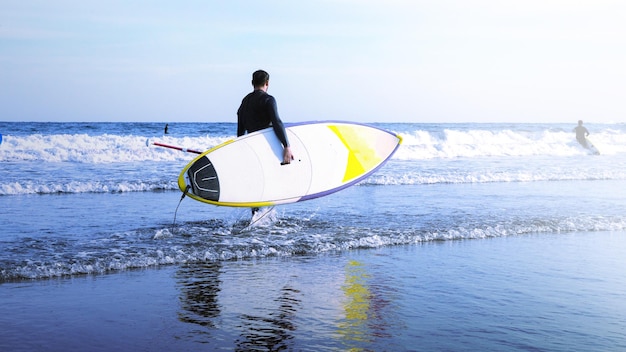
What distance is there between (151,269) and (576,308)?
357cm

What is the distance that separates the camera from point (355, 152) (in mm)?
9039

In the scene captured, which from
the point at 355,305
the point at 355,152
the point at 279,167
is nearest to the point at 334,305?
the point at 355,305

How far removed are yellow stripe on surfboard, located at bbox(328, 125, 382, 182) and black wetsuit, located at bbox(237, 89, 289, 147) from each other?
1.25 meters

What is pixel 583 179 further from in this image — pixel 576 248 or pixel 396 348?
pixel 396 348

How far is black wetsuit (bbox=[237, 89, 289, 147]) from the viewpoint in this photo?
7.66 metres

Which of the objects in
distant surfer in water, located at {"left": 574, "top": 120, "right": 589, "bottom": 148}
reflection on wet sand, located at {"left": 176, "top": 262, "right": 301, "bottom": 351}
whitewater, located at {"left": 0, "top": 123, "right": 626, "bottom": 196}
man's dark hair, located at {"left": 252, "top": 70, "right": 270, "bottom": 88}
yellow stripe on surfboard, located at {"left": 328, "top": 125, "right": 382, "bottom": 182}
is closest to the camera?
reflection on wet sand, located at {"left": 176, "top": 262, "right": 301, "bottom": 351}

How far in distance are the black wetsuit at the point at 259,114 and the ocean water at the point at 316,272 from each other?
121 cm

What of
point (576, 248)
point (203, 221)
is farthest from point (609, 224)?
point (203, 221)

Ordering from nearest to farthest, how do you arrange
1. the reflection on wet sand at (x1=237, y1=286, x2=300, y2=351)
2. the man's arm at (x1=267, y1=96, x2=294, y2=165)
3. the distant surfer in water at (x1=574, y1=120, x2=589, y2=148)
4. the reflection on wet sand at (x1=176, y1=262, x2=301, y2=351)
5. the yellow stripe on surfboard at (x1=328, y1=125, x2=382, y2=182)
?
the reflection on wet sand at (x1=237, y1=286, x2=300, y2=351), the reflection on wet sand at (x1=176, y1=262, x2=301, y2=351), the man's arm at (x1=267, y1=96, x2=294, y2=165), the yellow stripe on surfboard at (x1=328, y1=125, x2=382, y2=182), the distant surfer in water at (x1=574, y1=120, x2=589, y2=148)

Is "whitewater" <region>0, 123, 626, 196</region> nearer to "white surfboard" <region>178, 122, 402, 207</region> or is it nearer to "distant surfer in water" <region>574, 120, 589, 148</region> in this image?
"distant surfer in water" <region>574, 120, 589, 148</region>

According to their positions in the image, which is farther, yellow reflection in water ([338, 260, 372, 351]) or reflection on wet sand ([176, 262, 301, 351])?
yellow reflection in water ([338, 260, 372, 351])

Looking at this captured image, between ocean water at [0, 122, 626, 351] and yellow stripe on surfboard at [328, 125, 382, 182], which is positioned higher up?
yellow stripe on surfboard at [328, 125, 382, 182]

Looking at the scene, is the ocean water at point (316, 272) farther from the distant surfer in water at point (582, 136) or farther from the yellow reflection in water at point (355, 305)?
the distant surfer in water at point (582, 136)

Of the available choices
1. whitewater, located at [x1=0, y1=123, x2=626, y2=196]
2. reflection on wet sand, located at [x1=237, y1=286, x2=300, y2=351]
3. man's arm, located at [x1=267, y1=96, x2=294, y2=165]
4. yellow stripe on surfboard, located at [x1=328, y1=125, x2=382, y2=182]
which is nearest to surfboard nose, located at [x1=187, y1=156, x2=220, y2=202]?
man's arm, located at [x1=267, y1=96, x2=294, y2=165]
